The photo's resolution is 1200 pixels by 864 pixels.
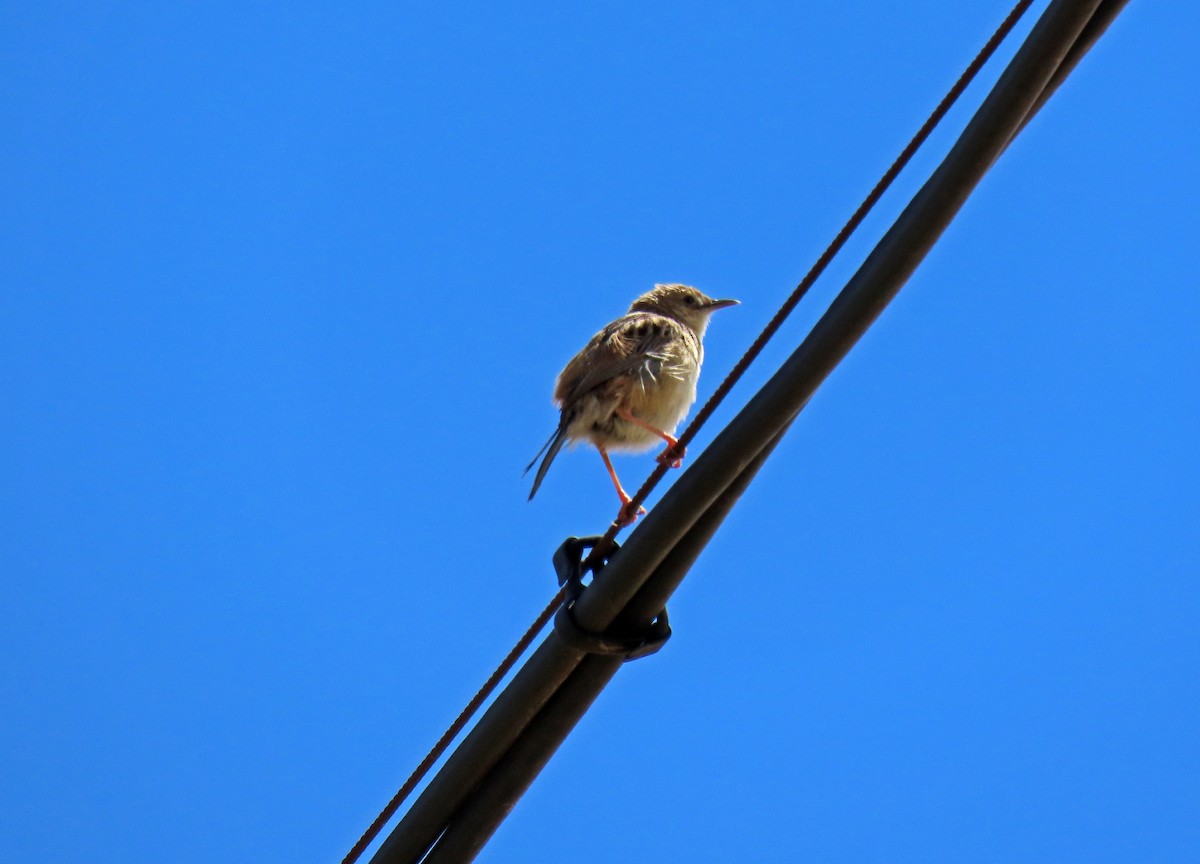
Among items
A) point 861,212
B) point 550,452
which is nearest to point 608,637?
point 861,212

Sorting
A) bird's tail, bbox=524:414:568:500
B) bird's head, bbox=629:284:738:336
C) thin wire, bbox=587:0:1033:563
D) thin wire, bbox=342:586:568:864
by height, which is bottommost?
thin wire, bbox=342:586:568:864

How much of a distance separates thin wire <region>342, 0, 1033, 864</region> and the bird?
366 cm

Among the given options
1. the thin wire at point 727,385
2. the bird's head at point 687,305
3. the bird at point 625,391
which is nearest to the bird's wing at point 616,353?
the bird at point 625,391

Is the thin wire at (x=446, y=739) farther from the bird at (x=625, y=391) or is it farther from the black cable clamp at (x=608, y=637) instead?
the bird at (x=625, y=391)

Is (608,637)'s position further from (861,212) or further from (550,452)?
Result: (550,452)

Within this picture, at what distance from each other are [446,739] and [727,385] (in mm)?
1339

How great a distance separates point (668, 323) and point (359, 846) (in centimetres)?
539

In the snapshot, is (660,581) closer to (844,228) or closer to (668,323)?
(844,228)

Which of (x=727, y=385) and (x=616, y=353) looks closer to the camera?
(x=727, y=385)

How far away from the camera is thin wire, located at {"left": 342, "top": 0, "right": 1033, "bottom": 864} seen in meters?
3.37

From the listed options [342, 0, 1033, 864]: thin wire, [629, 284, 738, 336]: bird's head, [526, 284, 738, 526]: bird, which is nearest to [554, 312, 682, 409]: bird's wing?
[526, 284, 738, 526]: bird

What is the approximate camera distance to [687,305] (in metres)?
9.84

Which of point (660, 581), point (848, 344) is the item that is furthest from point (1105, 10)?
point (660, 581)

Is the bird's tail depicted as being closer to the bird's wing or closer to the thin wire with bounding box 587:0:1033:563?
the bird's wing
